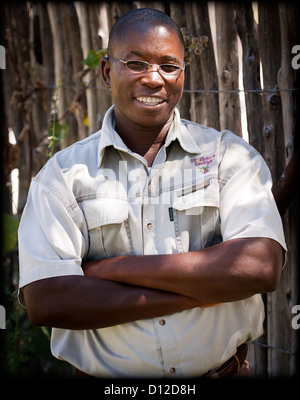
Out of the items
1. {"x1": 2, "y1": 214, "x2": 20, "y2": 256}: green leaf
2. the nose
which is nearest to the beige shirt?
the nose

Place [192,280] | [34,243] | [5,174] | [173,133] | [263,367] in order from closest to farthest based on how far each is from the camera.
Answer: [192,280], [34,243], [173,133], [263,367], [5,174]

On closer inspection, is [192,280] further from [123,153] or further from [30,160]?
[30,160]

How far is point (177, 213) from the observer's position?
8.92 ft

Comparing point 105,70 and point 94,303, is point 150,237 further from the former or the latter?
point 105,70

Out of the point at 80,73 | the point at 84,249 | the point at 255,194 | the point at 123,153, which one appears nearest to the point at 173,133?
the point at 123,153

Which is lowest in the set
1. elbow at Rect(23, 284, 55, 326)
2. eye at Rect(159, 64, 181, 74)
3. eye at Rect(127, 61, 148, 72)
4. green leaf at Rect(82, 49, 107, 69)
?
elbow at Rect(23, 284, 55, 326)

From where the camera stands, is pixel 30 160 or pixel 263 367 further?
pixel 30 160

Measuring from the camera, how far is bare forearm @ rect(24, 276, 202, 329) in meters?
2.49

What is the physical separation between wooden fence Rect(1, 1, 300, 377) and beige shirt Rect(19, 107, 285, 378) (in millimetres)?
600

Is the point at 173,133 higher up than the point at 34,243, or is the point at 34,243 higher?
the point at 173,133

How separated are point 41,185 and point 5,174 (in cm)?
239

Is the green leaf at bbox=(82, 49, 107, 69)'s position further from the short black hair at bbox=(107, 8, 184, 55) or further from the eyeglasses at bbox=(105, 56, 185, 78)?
the eyeglasses at bbox=(105, 56, 185, 78)

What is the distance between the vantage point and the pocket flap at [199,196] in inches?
106

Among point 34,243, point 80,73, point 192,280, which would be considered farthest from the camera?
point 80,73
